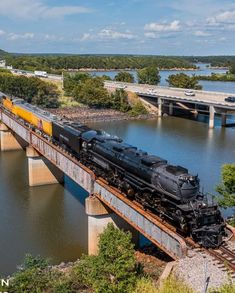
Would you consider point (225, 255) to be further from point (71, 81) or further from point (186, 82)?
point (186, 82)

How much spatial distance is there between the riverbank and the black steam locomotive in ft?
181

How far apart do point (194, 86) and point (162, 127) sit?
1517 inches

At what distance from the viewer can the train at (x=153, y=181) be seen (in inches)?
808

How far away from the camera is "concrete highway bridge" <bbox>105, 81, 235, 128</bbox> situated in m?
78.0

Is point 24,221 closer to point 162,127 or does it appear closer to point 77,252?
point 77,252

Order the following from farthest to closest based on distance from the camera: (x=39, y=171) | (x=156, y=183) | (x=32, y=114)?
(x=32, y=114), (x=39, y=171), (x=156, y=183)

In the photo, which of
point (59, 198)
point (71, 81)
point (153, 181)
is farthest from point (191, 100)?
point (153, 181)

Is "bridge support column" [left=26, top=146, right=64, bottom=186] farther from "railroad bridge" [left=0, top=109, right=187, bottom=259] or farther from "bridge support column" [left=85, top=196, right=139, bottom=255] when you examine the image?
"bridge support column" [left=85, top=196, right=139, bottom=255]

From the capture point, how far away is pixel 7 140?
59.1m

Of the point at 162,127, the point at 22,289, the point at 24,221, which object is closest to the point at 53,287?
the point at 22,289

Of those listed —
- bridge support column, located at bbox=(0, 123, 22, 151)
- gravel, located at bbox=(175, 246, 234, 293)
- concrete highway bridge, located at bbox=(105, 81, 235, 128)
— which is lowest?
bridge support column, located at bbox=(0, 123, 22, 151)

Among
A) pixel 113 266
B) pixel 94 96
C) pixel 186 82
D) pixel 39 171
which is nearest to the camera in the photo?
pixel 113 266

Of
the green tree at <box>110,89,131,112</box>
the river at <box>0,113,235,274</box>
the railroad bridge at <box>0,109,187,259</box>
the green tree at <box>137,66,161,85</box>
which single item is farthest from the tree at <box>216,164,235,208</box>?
the green tree at <box>137,66,161,85</box>

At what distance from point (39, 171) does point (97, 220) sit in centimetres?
1702
